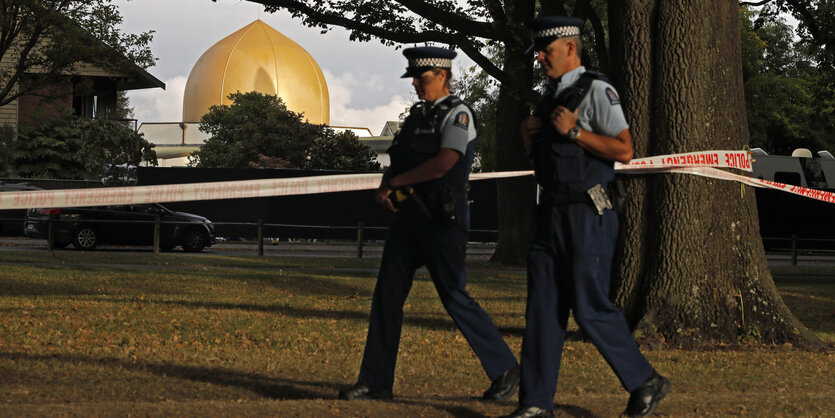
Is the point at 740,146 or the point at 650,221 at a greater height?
the point at 740,146

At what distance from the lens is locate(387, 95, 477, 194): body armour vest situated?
532 centimetres

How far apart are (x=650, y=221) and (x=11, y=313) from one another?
6035 mm

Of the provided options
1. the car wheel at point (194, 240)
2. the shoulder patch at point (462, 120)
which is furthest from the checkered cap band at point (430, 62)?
the car wheel at point (194, 240)

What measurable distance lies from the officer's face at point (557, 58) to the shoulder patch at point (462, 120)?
54 cm

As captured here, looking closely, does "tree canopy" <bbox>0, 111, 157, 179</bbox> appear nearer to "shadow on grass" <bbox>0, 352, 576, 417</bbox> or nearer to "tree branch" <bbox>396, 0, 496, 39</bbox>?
"tree branch" <bbox>396, 0, 496, 39</bbox>

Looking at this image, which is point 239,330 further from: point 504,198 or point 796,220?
point 796,220

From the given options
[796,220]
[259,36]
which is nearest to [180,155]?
[259,36]

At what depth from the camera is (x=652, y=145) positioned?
8.75 m

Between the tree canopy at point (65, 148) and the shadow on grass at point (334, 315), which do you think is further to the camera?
the tree canopy at point (65, 148)

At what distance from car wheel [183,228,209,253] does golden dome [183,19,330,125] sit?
6503cm

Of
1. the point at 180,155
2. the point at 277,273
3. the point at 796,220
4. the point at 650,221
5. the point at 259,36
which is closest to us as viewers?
the point at 650,221

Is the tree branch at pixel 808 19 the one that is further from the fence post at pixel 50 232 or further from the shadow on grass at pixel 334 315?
the fence post at pixel 50 232

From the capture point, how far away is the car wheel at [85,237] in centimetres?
2373

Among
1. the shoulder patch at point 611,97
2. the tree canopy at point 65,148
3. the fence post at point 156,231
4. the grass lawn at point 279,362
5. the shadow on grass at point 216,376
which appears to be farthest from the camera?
the tree canopy at point 65,148
